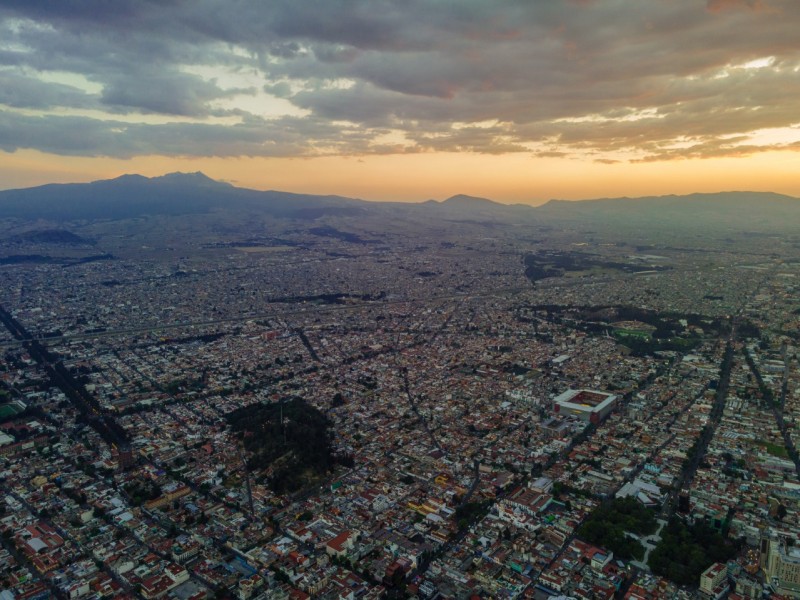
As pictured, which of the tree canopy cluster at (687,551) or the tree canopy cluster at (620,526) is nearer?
the tree canopy cluster at (687,551)

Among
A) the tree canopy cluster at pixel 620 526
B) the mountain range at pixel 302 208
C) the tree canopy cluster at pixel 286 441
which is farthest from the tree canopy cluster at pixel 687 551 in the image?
the mountain range at pixel 302 208

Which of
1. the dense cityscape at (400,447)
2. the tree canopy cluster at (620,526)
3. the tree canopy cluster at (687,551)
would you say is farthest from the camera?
the tree canopy cluster at (620,526)

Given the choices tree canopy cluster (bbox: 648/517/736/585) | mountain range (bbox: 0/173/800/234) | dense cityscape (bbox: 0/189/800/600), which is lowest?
dense cityscape (bbox: 0/189/800/600)

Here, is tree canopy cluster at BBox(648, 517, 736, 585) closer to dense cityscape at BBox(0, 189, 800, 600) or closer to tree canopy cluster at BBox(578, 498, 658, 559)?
dense cityscape at BBox(0, 189, 800, 600)

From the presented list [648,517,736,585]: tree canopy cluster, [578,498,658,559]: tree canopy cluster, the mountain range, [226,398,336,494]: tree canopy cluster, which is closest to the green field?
[578,498,658,559]: tree canopy cluster

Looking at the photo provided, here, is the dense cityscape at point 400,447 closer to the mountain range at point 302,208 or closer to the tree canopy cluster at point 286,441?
the tree canopy cluster at point 286,441
